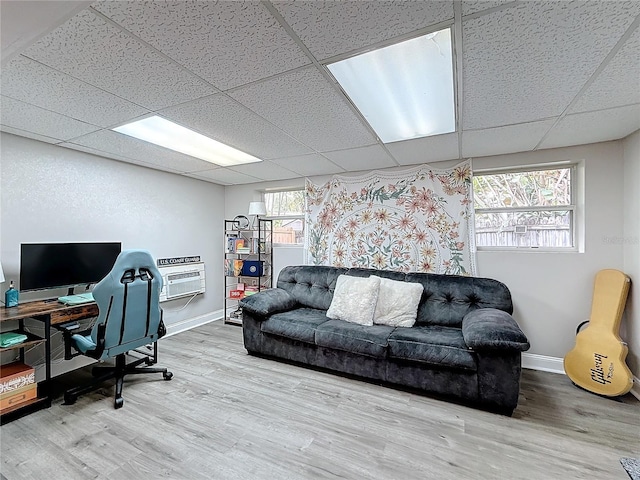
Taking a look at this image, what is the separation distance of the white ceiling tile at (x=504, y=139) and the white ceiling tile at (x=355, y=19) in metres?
1.41

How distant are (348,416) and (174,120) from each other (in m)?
2.53

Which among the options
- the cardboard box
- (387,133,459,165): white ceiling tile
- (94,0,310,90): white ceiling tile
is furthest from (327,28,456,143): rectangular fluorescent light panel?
the cardboard box

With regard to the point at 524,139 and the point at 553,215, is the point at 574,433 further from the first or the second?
the point at 524,139

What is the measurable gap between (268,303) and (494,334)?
6.92 ft

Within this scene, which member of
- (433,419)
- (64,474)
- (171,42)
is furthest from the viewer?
(433,419)

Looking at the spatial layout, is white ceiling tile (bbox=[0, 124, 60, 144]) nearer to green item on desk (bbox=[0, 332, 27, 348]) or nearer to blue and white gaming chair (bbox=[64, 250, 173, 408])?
blue and white gaming chair (bbox=[64, 250, 173, 408])

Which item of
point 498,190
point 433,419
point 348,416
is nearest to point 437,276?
point 498,190

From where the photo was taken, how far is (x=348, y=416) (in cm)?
210

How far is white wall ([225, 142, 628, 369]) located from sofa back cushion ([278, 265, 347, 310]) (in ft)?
5.46

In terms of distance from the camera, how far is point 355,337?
259cm

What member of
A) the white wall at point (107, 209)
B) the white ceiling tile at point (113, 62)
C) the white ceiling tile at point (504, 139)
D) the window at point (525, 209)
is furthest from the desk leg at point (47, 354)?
the window at point (525, 209)

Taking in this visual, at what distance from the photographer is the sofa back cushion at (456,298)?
277 cm

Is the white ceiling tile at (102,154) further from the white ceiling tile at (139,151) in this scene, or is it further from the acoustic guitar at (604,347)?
the acoustic guitar at (604,347)

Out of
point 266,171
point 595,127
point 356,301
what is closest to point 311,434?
point 356,301
